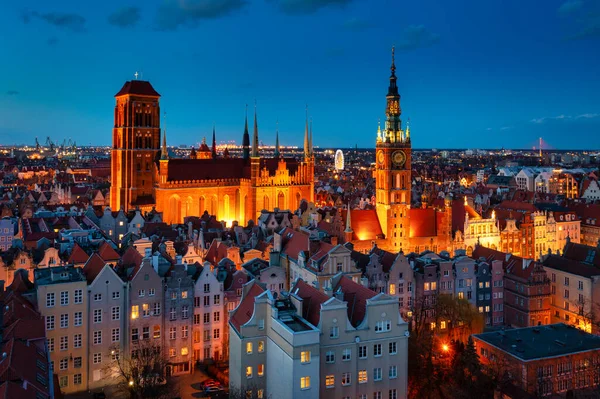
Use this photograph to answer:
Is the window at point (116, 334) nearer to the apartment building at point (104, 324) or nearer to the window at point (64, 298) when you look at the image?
the apartment building at point (104, 324)

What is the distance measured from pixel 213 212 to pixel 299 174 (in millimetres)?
20023

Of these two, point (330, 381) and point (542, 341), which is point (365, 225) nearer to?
point (542, 341)

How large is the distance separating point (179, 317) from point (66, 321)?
9.96 meters

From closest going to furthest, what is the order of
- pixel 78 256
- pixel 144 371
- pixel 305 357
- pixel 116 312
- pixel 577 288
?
1. pixel 305 357
2. pixel 144 371
3. pixel 116 312
4. pixel 78 256
5. pixel 577 288

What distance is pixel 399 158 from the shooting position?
299ft

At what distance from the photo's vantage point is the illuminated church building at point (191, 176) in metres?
118

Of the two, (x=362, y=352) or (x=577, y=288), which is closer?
(x=362, y=352)

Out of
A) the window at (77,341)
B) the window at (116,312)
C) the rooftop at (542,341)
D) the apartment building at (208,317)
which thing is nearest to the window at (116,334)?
the window at (116,312)

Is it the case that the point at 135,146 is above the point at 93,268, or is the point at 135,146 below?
above

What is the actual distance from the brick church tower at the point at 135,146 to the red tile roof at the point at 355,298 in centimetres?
8046

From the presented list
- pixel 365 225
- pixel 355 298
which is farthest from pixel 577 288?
pixel 355 298

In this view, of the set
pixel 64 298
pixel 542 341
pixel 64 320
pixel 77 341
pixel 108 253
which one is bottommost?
pixel 542 341

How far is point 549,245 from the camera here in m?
103

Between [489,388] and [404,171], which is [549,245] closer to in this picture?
[404,171]
